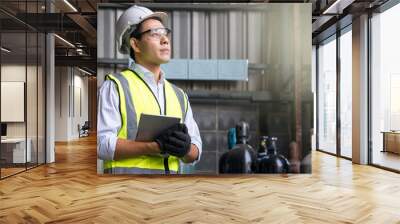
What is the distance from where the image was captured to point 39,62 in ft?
25.8

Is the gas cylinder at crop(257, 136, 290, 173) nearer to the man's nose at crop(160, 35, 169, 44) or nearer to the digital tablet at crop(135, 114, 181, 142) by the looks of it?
the digital tablet at crop(135, 114, 181, 142)

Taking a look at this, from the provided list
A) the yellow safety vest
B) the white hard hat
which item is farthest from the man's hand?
the white hard hat

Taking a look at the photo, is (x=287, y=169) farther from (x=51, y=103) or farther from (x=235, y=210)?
(x=51, y=103)

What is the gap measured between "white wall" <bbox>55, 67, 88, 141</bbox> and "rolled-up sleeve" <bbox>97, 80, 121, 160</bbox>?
34.5 ft

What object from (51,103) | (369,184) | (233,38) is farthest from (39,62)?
(369,184)

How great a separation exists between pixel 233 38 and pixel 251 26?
0.33m

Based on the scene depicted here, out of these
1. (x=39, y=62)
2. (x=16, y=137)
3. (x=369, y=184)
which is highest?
(x=39, y=62)

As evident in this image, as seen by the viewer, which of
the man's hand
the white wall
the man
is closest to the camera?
the man's hand

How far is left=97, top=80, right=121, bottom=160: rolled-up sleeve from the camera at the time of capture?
18.4 ft

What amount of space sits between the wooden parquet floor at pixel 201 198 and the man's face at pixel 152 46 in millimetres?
1743

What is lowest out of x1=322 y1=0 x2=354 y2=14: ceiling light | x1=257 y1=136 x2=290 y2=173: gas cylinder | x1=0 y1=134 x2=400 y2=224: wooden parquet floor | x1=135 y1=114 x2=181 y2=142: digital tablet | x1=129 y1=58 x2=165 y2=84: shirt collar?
x1=0 y1=134 x2=400 y2=224: wooden parquet floor

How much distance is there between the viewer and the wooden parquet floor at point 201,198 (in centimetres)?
396

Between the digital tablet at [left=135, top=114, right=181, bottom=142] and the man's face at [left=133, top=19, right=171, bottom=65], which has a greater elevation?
the man's face at [left=133, top=19, right=171, bottom=65]

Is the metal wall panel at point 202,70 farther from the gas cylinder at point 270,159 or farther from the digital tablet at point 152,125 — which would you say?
the gas cylinder at point 270,159
